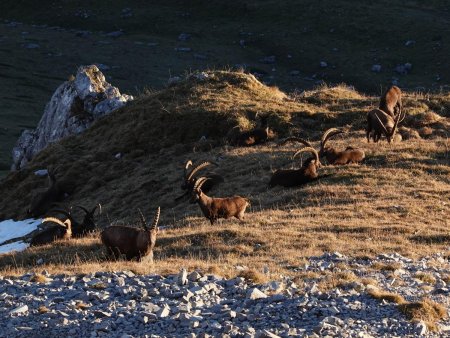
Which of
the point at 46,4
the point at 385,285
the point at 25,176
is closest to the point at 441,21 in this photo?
the point at 46,4

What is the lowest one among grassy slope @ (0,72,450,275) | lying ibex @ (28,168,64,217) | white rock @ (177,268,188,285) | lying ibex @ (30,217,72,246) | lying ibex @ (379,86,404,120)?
lying ibex @ (28,168,64,217)

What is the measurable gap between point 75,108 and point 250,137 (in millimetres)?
16615

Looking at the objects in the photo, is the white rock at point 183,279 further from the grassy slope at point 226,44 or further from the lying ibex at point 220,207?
the grassy slope at point 226,44

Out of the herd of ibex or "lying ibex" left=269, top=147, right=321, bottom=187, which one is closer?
the herd of ibex

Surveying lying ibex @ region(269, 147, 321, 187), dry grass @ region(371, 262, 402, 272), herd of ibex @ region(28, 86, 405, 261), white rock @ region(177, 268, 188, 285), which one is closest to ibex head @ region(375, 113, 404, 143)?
herd of ibex @ region(28, 86, 405, 261)

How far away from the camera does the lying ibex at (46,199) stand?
32.1m

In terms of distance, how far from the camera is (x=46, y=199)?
1273 inches

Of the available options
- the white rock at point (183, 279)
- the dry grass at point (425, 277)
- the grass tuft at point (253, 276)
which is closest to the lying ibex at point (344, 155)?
the dry grass at point (425, 277)

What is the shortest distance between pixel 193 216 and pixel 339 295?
11.0m

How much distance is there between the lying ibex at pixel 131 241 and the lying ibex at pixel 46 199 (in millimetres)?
14739

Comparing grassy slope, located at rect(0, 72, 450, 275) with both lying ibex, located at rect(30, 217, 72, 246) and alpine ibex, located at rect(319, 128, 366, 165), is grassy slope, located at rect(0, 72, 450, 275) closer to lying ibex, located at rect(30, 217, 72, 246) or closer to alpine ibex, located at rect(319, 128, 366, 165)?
alpine ibex, located at rect(319, 128, 366, 165)

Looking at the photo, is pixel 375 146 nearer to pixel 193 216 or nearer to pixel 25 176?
pixel 193 216

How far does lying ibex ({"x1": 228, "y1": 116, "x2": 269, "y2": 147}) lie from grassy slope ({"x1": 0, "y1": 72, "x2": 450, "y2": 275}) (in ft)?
2.29

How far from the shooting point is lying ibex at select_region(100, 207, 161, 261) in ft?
55.9
